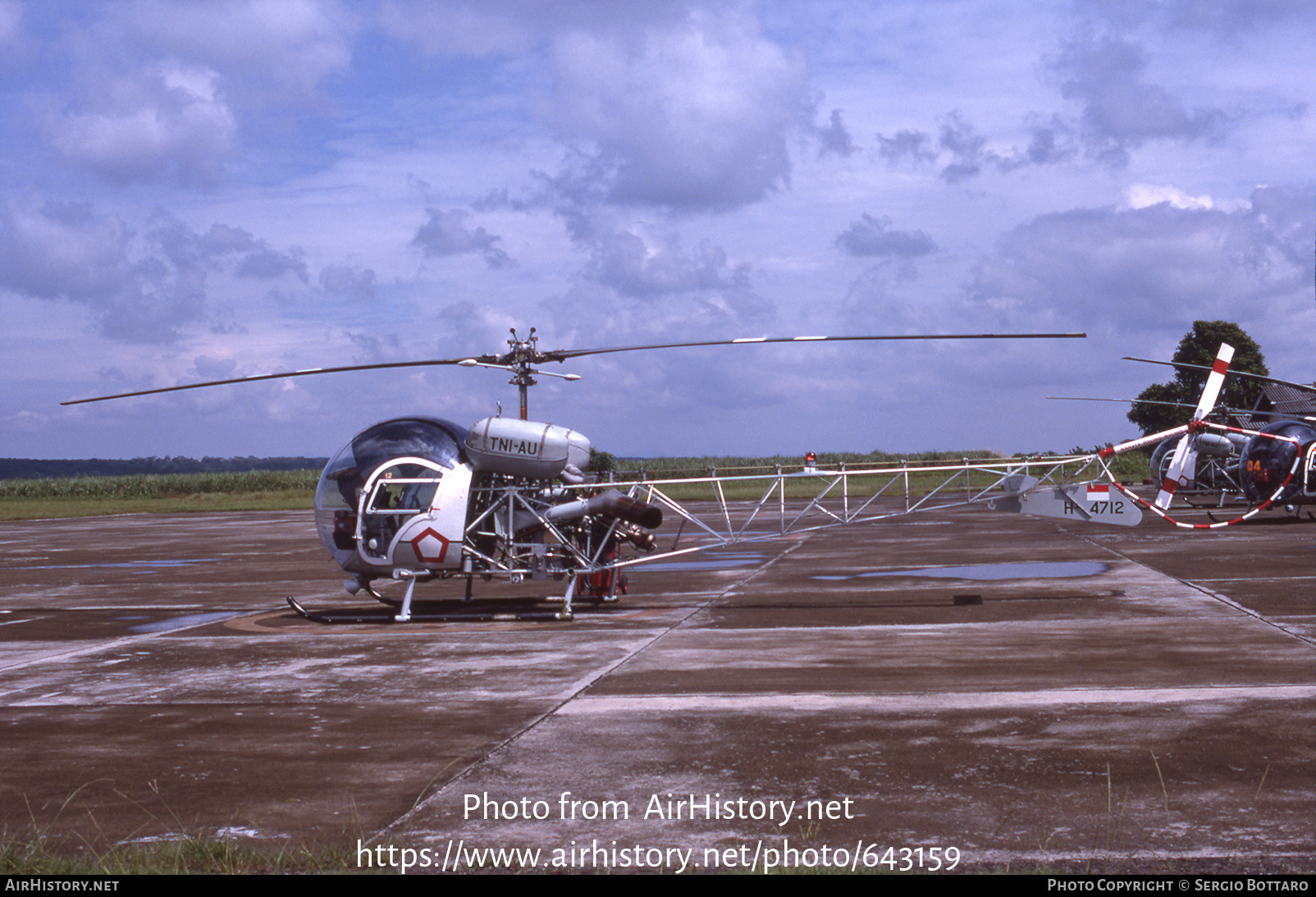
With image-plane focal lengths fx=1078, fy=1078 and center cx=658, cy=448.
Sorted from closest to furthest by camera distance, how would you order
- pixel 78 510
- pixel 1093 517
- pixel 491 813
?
1. pixel 491 813
2. pixel 1093 517
3. pixel 78 510

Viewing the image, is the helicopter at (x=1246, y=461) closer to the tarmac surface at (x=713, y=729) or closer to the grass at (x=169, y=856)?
the tarmac surface at (x=713, y=729)

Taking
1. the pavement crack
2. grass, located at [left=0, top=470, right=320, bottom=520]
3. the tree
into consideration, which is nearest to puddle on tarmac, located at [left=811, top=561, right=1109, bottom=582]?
the pavement crack

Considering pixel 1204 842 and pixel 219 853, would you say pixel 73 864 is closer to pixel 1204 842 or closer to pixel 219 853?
pixel 219 853

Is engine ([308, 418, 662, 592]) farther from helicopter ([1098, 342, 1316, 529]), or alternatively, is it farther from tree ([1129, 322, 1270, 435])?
tree ([1129, 322, 1270, 435])

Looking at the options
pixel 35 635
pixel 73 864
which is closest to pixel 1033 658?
pixel 73 864

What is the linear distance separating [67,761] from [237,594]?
11.7 metres

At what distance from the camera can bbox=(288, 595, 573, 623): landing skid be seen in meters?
14.9

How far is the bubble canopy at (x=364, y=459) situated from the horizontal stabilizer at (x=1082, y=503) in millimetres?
8570

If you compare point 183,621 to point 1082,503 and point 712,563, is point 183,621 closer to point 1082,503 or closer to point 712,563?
point 712,563

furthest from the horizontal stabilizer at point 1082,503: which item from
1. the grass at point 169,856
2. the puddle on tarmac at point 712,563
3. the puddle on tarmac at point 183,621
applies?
the grass at point 169,856

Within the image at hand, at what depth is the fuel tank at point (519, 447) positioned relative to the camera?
1446 centimetres

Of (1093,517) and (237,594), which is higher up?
(1093,517)

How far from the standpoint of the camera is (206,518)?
48219 mm

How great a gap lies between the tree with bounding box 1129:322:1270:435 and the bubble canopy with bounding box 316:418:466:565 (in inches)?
2550
